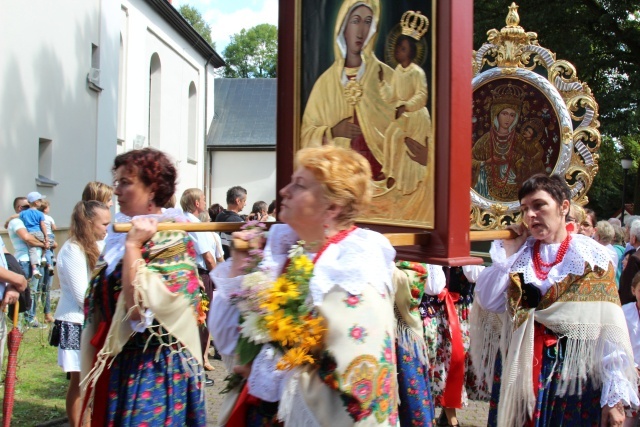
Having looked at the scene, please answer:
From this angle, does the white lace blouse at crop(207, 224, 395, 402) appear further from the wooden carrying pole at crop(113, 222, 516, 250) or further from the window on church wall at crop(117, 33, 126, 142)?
the window on church wall at crop(117, 33, 126, 142)

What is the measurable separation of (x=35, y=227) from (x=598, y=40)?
1494cm

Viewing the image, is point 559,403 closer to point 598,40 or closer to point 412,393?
point 412,393

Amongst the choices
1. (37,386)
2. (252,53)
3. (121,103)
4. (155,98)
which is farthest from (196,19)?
(37,386)

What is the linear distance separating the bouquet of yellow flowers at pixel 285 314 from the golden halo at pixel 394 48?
0.91 meters

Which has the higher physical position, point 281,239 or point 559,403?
point 281,239

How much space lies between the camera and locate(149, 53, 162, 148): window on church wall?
24.1 metres

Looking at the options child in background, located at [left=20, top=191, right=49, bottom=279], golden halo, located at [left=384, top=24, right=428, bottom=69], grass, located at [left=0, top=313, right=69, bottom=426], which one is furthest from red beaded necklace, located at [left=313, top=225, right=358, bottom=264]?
child in background, located at [left=20, top=191, right=49, bottom=279]

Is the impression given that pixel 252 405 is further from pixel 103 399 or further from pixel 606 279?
pixel 606 279

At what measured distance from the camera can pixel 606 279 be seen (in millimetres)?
3652

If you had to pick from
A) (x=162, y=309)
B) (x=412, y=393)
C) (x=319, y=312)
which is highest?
(x=319, y=312)

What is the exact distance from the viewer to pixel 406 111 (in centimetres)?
298

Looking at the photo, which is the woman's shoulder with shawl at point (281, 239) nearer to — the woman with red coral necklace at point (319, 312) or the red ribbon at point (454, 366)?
the woman with red coral necklace at point (319, 312)

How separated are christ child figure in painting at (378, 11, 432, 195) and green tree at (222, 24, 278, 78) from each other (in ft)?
198

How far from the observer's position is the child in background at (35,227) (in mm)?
10688
